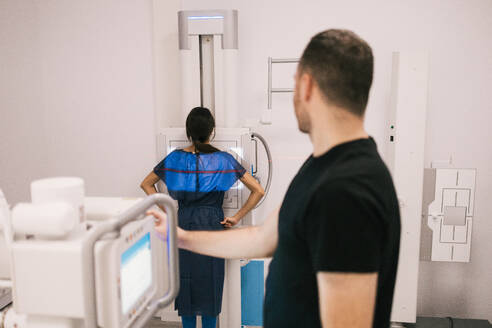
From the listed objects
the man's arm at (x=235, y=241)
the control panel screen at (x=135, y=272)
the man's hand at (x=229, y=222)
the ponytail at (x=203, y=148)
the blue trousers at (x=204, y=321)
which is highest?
the ponytail at (x=203, y=148)

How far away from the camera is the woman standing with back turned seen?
221 cm

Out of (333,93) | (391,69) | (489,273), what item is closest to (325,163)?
(333,93)

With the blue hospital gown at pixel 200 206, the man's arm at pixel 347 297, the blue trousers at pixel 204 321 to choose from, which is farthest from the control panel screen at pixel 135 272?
the blue trousers at pixel 204 321

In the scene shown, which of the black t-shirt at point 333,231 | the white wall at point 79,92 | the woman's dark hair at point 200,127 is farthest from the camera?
the white wall at point 79,92

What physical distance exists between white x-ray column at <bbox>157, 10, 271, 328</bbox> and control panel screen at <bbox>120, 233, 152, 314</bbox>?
4.32 feet

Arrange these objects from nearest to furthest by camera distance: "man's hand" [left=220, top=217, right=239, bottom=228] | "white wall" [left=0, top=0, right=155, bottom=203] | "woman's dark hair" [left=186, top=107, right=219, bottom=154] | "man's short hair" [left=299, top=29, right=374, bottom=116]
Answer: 1. "man's short hair" [left=299, top=29, right=374, bottom=116]
2. "woman's dark hair" [left=186, top=107, right=219, bottom=154]
3. "man's hand" [left=220, top=217, right=239, bottom=228]
4. "white wall" [left=0, top=0, right=155, bottom=203]

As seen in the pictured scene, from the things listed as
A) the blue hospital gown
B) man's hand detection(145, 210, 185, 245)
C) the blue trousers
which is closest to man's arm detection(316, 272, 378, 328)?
man's hand detection(145, 210, 185, 245)

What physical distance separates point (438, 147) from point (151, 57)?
6.56 feet

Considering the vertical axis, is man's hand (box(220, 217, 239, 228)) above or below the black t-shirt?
below

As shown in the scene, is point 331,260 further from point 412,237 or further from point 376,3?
point 376,3

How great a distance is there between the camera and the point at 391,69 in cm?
264

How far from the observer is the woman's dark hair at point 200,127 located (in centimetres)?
220

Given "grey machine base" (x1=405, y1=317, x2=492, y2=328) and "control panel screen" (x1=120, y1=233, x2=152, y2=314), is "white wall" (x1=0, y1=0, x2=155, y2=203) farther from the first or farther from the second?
"grey machine base" (x1=405, y1=317, x2=492, y2=328)

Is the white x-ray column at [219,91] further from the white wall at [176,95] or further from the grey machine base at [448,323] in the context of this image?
the grey machine base at [448,323]
